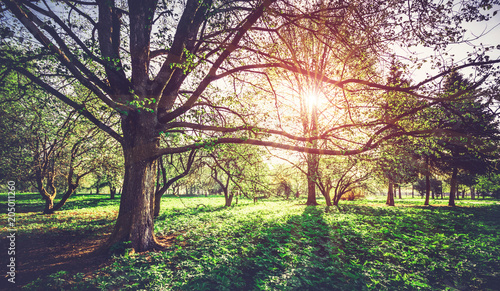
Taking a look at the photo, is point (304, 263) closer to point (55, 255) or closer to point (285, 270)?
point (285, 270)

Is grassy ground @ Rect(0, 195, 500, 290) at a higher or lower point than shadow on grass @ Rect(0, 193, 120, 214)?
higher

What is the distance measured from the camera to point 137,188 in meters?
5.45

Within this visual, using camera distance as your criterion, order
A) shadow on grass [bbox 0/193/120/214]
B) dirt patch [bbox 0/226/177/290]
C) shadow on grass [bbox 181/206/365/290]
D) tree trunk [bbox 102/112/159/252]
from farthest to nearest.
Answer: shadow on grass [bbox 0/193/120/214] < tree trunk [bbox 102/112/159/252] < dirt patch [bbox 0/226/177/290] < shadow on grass [bbox 181/206/365/290]

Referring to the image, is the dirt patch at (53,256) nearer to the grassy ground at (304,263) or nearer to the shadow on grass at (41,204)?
the grassy ground at (304,263)

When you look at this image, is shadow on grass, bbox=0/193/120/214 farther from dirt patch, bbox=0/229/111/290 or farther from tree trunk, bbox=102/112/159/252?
tree trunk, bbox=102/112/159/252

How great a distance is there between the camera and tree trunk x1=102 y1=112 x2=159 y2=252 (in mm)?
5379

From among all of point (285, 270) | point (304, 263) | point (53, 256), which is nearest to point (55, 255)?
point (53, 256)

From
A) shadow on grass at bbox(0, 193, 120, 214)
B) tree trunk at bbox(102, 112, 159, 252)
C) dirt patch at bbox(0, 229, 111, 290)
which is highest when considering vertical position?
tree trunk at bbox(102, 112, 159, 252)

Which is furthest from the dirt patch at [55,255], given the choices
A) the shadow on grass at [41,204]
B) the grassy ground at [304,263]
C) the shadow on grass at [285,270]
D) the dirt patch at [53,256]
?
the shadow on grass at [41,204]

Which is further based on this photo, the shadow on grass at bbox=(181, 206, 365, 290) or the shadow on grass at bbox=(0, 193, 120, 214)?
the shadow on grass at bbox=(0, 193, 120, 214)

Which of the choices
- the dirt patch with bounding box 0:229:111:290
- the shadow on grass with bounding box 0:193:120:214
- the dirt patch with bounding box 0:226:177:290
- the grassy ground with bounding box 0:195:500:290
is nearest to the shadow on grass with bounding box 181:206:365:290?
the grassy ground with bounding box 0:195:500:290

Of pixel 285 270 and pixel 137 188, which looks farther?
pixel 137 188

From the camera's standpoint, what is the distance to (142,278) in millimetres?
3885

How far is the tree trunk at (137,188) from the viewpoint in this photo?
17.6ft
